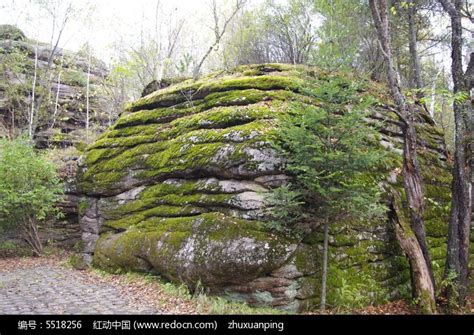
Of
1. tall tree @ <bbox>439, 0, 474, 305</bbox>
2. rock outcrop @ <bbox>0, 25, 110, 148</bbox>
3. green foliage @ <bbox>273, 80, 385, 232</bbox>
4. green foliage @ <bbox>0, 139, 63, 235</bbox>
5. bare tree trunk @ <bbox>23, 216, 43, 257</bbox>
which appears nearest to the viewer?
green foliage @ <bbox>273, 80, 385, 232</bbox>

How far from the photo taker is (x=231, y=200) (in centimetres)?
784

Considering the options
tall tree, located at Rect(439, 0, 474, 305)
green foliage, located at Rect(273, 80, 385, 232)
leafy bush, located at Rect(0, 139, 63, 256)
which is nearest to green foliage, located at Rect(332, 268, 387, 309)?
green foliage, located at Rect(273, 80, 385, 232)

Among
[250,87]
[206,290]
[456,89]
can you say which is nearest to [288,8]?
[250,87]

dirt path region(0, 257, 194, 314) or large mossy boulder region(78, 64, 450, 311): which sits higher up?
large mossy boulder region(78, 64, 450, 311)

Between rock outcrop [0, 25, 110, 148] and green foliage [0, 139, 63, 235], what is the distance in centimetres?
759

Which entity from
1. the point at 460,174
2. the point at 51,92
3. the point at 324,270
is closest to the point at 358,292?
the point at 324,270

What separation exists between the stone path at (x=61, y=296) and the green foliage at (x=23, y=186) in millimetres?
2699

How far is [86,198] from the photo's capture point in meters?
11.8

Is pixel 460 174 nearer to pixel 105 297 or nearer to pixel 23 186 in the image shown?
pixel 105 297

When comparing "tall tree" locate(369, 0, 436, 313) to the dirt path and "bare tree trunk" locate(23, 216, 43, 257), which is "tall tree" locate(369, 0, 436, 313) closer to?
the dirt path

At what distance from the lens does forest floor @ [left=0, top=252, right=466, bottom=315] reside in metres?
6.58

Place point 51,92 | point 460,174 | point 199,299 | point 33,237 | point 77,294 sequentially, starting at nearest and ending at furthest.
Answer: point 199,299
point 77,294
point 460,174
point 33,237
point 51,92

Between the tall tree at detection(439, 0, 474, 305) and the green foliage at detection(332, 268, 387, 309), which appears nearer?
the green foliage at detection(332, 268, 387, 309)

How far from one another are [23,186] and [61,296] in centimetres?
637
